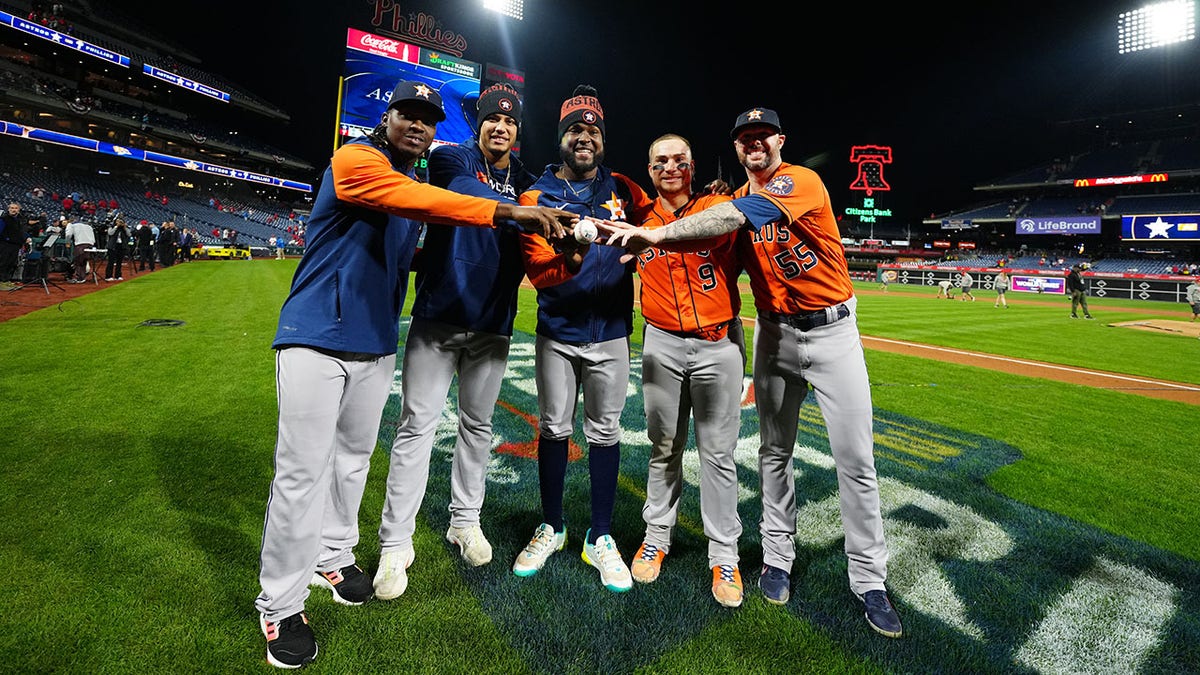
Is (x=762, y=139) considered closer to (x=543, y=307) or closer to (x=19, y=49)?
(x=543, y=307)

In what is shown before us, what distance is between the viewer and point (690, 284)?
2.60 metres

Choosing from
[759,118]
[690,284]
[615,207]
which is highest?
[759,118]

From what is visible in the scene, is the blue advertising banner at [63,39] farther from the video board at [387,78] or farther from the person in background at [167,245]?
the video board at [387,78]

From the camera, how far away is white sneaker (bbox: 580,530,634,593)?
8.16 ft

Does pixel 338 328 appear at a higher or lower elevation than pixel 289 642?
higher

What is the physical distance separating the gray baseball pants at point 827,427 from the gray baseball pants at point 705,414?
177 millimetres

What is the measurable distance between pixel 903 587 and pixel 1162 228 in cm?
5419

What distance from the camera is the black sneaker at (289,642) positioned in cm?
192

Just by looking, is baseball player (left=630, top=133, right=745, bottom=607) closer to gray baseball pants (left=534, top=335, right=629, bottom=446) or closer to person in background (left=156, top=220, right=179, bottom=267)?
gray baseball pants (left=534, top=335, right=629, bottom=446)

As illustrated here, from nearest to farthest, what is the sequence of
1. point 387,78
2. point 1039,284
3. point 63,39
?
point 387,78, point 63,39, point 1039,284

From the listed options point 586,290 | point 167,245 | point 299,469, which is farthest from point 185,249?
point 586,290

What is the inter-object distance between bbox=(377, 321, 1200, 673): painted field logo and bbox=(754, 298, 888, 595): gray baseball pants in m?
0.25

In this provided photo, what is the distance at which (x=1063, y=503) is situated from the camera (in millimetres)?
3660

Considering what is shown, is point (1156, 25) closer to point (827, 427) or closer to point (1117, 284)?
point (1117, 284)
